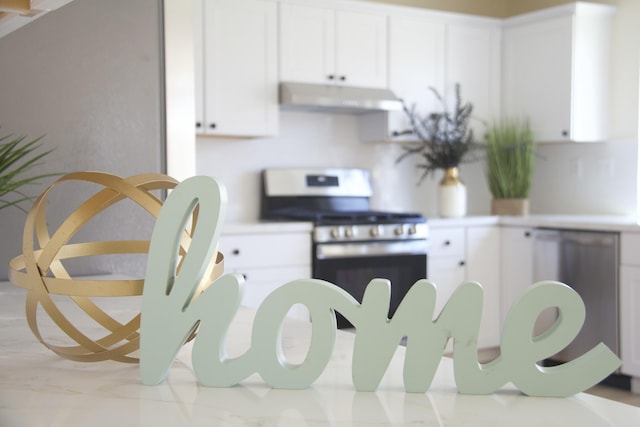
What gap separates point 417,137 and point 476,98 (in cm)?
58

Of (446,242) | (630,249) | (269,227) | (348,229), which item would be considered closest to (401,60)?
(446,242)

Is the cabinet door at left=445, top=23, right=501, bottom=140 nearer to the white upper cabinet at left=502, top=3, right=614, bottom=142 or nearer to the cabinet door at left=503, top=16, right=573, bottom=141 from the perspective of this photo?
the cabinet door at left=503, top=16, right=573, bottom=141

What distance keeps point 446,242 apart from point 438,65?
1.09m

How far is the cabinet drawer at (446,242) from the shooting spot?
4.41m

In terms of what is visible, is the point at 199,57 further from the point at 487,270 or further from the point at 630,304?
the point at 630,304

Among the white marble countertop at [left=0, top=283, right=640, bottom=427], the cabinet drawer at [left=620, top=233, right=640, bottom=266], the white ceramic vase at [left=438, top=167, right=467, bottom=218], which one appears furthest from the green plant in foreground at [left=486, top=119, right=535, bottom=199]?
the white marble countertop at [left=0, top=283, right=640, bottom=427]

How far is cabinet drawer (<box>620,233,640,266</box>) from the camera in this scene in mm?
3812

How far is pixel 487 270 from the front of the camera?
15.2 ft

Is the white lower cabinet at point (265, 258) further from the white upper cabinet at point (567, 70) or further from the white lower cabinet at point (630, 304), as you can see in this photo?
the white upper cabinet at point (567, 70)

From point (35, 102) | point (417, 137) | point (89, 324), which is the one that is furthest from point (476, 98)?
point (89, 324)

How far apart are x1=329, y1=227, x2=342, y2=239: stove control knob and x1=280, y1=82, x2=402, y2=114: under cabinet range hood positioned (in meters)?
0.68

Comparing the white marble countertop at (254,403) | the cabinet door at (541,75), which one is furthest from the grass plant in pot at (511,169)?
the white marble countertop at (254,403)

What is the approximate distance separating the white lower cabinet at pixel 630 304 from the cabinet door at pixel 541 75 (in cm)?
99

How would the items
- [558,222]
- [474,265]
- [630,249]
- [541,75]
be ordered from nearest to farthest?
[630,249] → [558,222] → [474,265] → [541,75]
